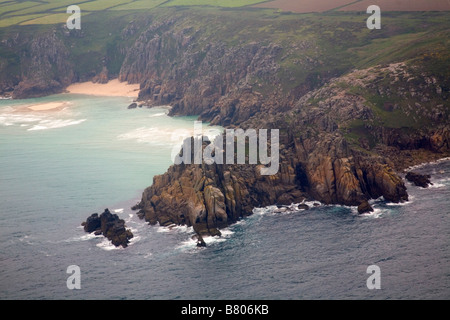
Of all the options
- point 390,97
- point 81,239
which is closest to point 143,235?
point 81,239

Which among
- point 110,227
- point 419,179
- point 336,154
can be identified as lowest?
point 110,227

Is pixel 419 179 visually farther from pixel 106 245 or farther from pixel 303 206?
pixel 106 245
